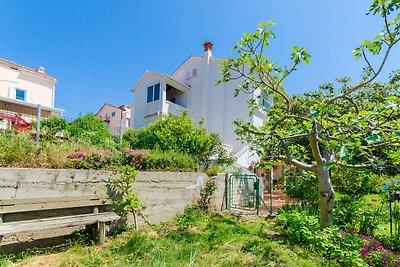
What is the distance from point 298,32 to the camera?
22.5 ft

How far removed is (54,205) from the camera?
14.8 feet

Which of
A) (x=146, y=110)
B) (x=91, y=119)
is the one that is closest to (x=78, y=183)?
(x=91, y=119)

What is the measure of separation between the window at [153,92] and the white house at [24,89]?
6705 mm

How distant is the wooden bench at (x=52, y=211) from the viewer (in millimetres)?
3811

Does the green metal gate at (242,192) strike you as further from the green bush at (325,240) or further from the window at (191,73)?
the window at (191,73)

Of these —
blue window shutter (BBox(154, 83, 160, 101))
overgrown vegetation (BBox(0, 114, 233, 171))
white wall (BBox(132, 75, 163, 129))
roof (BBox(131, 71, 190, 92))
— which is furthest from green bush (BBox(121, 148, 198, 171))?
roof (BBox(131, 71, 190, 92))

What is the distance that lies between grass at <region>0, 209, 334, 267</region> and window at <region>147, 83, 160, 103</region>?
39.0 feet

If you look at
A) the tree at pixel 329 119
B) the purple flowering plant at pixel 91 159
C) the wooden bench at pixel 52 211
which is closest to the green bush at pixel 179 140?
the purple flowering plant at pixel 91 159

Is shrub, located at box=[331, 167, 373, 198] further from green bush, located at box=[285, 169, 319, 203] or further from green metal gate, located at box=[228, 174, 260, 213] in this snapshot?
green metal gate, located at box=[228, 174, 260, 213]

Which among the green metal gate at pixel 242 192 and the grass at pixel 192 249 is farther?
the green metal gate at pixel 242 192

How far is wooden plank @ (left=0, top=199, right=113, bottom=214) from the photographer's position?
4012mm

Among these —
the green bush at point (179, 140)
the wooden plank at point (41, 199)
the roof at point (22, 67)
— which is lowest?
the wooden plank at point (41, 199)

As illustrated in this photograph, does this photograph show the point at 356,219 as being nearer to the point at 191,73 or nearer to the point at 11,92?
the point at 191,73

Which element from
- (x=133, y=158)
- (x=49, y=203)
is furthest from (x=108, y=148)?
(x=49, y=203)
